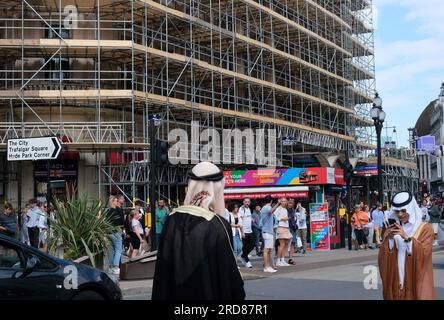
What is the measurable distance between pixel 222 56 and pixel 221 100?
170 inches

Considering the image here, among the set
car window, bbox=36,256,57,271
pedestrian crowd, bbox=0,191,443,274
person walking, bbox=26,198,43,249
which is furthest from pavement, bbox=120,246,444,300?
person walking, bbox=26,198,43,249

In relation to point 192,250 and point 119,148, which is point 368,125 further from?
point 192,250

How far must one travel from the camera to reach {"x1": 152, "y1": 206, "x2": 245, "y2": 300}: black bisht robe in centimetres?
411

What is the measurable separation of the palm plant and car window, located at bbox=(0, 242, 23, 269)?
5286 mm

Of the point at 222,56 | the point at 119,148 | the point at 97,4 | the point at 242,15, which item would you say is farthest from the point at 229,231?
the point at 242,15

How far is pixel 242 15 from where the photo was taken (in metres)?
40.6

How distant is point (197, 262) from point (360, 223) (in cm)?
1987

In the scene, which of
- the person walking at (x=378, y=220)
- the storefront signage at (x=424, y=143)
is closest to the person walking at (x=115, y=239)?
the person walking at (x=378, y=220)

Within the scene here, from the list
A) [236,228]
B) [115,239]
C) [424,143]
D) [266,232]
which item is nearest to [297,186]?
[236,228]

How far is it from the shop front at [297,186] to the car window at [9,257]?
17.9 metres

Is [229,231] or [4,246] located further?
[4,246]

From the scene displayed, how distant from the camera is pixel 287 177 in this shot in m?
27.9

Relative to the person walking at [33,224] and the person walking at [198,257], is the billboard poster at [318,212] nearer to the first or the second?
the person walking at [33,224]

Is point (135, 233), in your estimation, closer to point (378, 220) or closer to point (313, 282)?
point (313, 282)
